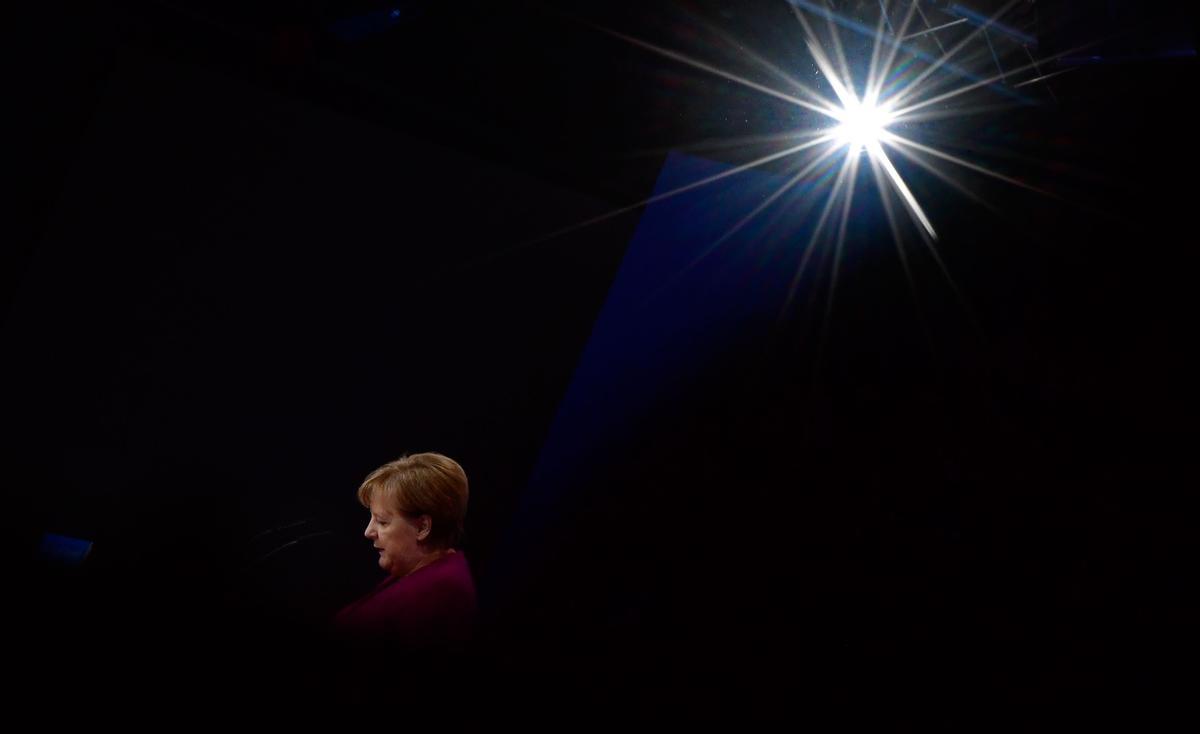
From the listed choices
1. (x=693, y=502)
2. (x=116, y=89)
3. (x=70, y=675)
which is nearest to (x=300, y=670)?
(x=70, y=675)

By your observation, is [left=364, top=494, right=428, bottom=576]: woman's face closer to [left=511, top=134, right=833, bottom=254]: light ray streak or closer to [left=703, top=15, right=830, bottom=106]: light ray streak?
[left=511, top=134, right=833, bottom=254]: light ray streak

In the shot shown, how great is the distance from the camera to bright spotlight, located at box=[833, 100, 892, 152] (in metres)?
2.91

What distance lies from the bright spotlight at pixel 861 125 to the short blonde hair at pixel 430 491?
80.2 inches

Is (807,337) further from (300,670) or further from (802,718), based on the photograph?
(300,670)

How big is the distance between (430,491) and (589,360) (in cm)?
119

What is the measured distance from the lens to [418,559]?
78.2 inches

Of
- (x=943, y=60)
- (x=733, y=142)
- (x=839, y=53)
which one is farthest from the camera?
(x=733, y=142)

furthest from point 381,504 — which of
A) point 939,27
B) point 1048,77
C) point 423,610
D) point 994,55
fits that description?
point 1048,77

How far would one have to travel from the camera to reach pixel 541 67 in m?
2.90

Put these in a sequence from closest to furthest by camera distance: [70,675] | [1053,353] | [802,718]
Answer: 1. [70,675]
2. [802,718]
3. [1053,353]

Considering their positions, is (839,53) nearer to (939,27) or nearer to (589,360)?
(939,27)

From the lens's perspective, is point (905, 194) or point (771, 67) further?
point (905, 194)

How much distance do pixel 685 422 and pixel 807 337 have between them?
63 centimetres

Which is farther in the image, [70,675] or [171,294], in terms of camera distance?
[171,294]
